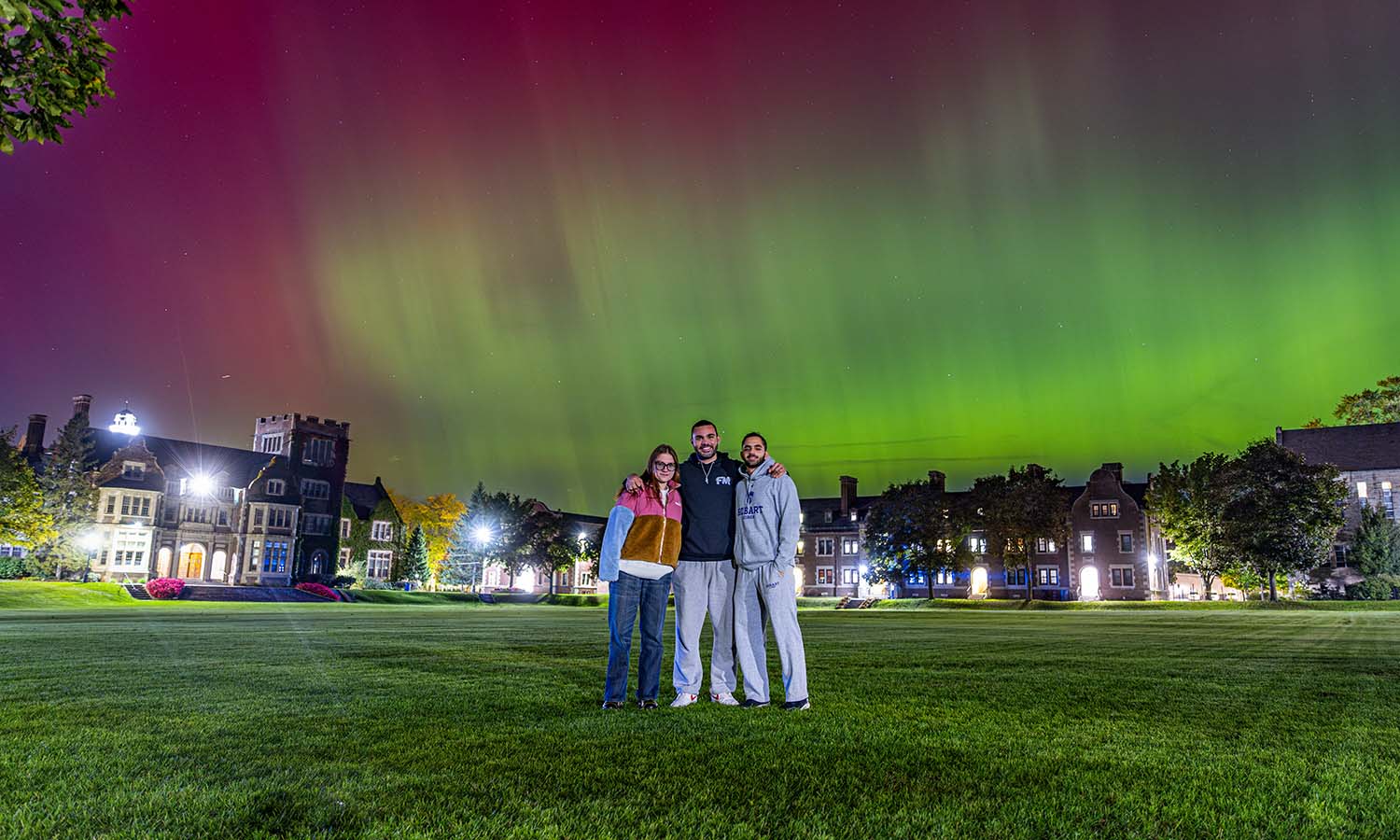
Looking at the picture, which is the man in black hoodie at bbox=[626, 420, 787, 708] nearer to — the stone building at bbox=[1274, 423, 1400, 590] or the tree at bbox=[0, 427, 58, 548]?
the tree at bbox=[0, 427, 58, 548]

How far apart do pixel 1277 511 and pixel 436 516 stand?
7232 centimetres

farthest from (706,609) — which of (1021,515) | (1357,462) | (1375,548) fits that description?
(1357,462)

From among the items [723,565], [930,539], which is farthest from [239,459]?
[723,565]

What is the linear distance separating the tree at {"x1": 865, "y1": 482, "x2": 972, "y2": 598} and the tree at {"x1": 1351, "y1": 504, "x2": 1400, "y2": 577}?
2728 centimetres

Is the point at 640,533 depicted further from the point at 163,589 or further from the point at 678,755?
the point at 163,589

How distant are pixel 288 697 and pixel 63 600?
4069cm

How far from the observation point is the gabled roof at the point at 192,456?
71312 millimetres

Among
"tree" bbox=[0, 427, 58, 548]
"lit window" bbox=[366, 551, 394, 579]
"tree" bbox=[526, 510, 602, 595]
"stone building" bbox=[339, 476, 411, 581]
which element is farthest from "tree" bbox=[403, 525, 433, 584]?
"tree" bbox=[0, 427, 58, 548]

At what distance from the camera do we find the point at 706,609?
8.33 meters

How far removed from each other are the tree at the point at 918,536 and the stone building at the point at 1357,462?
31959mm

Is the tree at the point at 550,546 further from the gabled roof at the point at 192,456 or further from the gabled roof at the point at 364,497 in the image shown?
the gabled roof at the point at 192,456

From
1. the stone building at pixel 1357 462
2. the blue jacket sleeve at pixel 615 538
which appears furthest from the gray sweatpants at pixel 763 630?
the stone building at pixel 1357 462

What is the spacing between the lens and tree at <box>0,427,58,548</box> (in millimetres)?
45531

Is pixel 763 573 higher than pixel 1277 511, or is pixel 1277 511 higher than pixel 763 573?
pixel 1277 511
